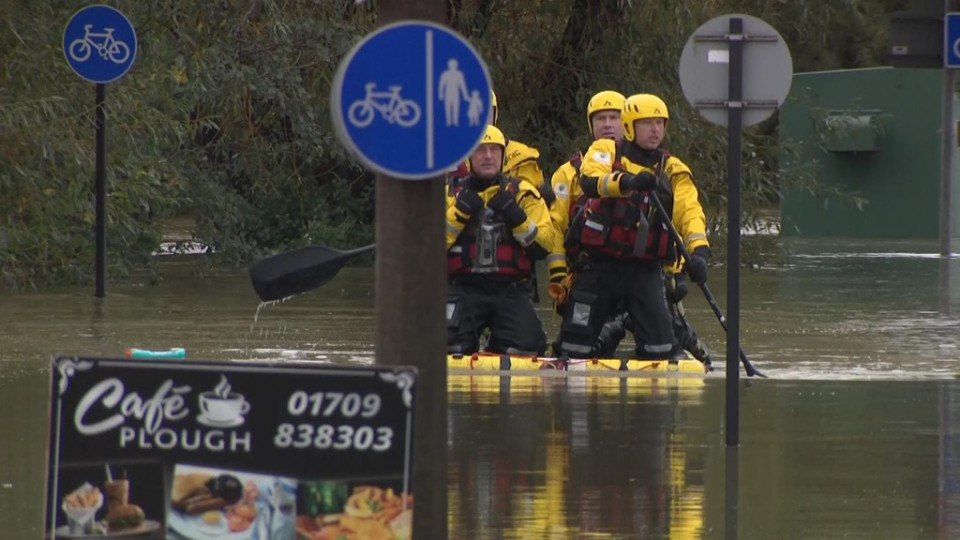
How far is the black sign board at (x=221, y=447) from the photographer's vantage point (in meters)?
6.11

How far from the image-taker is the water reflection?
8.34 meters

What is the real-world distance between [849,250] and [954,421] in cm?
1521

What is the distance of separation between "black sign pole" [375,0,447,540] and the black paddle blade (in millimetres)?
443

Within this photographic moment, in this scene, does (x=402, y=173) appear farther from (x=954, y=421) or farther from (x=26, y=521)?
(x=954, y=421)

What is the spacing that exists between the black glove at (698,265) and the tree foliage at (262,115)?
6.61 m

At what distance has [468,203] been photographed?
12.6 metres

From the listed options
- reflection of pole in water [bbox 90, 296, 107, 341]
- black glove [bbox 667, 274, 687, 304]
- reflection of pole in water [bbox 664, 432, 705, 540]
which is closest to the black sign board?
reflection of pole in water [bbox 664, 432, 705, 540]

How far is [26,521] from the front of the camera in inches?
324

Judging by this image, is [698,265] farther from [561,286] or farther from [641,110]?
[561,286]

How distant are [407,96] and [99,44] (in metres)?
10.3

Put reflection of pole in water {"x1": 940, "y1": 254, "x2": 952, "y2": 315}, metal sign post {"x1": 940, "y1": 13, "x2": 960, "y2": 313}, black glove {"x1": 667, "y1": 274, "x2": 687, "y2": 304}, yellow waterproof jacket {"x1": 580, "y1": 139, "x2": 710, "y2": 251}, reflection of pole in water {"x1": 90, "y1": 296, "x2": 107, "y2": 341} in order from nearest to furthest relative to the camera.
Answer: yellow waterproof jacket {"x1": 580, "y1": 139, "x2": 710, "y2": 251} < black glove {"x1": 667, "y1": 274, "x2": 687, "y2": 304} < reflection of pole in water {"x1": 90, "y1": 296, "x2": 107, "y2": 341} < reflection of pole in water {"x1": 940, "y1": 254, "x2": 952, "y2": 315} < metal sign post {"x1": 940, "y1": 13, "x2": 960, "y2": 313}

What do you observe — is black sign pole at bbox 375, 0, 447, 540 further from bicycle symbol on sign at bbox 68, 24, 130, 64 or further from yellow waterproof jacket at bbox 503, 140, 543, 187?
bicycle symbol on sign at bbox 68, 24, 130, 64

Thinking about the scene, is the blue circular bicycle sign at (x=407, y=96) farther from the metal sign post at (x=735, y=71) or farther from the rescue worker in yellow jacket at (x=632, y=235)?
the rescue worker in yellow jacket at (x=632, y=235)

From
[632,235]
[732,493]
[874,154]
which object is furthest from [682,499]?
[874,154]
